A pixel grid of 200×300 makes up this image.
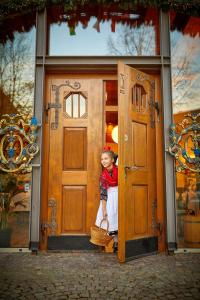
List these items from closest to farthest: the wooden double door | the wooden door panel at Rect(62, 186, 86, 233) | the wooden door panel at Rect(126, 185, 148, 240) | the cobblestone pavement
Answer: the cobblestone pavement < the wooden door panel at Rect(126, 185, 148, 240) < the wooden double door < the wooden door panel at Rect(62, 186, 86, 233)

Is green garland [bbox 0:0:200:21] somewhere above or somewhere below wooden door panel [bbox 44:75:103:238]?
above

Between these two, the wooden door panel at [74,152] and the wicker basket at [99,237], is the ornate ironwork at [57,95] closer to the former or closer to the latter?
the wooden door panel at [74,152]

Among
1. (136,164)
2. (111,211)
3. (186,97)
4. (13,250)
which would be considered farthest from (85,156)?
(186,97)

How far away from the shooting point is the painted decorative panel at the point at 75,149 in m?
4.66

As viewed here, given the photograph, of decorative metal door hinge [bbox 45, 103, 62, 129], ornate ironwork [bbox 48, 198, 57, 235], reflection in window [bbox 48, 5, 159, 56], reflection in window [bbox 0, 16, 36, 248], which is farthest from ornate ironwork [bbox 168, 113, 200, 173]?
reflection in window [bbox 0, 16, 36, 248]

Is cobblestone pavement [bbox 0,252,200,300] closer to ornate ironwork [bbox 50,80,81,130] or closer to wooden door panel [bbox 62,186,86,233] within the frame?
wooden door panel [bbox 62,186,86,233]

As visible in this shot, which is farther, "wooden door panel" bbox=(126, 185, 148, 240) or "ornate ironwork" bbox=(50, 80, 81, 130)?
"ornate ironwork" bbox=(50, 80, 81, 130)

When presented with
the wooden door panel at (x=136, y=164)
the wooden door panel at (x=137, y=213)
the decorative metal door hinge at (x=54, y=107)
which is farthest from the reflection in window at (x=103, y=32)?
the wooden door panel at (x=137, y=213)

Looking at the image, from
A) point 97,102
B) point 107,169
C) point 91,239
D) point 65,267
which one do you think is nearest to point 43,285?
point 65,267

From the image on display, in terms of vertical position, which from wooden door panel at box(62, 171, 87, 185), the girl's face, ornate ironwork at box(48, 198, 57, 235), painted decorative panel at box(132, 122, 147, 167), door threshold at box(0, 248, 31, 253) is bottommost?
door threshold at box(0, 248, 31, 253)

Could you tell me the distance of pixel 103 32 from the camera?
491cm

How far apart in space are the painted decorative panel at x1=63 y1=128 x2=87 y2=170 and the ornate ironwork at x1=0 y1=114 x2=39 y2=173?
1.64ft

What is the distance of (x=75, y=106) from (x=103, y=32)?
1.37 meters

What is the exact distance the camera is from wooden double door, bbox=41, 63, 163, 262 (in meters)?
4.31
